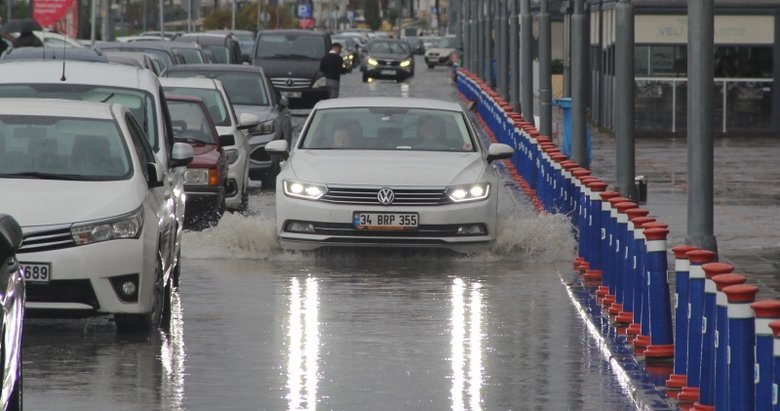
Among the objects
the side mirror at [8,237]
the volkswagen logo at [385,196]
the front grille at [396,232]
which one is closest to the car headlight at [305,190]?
the front grille at [396,232]

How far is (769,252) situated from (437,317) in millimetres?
5239

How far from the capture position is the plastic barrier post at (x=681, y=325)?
9742mm

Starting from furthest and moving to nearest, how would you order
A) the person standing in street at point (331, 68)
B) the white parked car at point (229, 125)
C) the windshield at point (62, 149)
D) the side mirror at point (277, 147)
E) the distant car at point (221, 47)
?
the distant car at point (221, 47) → the person standing in street at point (331, 68) → the white parked car at point (229, 125) → the side mirror at point (277, 147) → the windshield at point (62, 149)

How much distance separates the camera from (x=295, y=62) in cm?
4591

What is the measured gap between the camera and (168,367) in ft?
34.5

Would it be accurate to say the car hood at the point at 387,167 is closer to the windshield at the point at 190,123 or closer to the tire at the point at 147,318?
the windshield at the point at 190,123

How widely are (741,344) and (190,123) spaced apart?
43.4 feet

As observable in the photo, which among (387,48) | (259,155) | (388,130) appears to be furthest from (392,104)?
(387,48)

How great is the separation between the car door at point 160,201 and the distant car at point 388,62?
56.6 metres

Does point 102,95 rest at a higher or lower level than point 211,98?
higher

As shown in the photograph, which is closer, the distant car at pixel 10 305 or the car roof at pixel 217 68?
the distant car at pixel 10 305

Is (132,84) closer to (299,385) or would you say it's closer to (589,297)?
(589,297)

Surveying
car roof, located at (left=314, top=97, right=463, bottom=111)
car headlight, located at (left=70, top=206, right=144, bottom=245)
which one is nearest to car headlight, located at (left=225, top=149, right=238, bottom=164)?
car roof, located at (left=314, top=97, right=463, bottom=111)

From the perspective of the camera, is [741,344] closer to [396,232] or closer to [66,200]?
[66,200]
